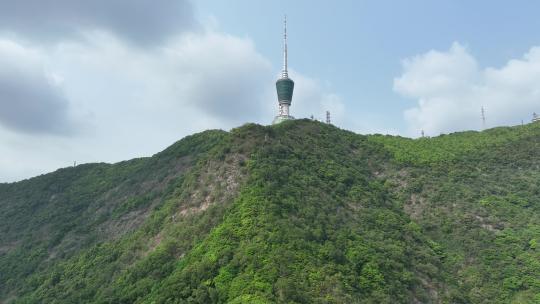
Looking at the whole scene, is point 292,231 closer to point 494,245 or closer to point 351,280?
point 351,280

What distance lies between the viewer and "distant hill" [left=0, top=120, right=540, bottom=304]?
46.0 metres

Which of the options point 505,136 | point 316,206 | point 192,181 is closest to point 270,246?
point 316,206

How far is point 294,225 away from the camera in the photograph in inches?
2002

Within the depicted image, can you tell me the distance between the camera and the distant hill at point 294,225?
46.0 meters

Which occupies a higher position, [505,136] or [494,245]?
[505,136]

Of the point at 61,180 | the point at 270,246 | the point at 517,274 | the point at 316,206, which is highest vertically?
the point at 61,180

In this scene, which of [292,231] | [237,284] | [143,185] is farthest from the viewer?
[143,185]

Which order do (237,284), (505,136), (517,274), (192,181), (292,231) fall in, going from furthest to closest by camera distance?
(505,136), (192,181), (517,274), (292,231), (237,284)

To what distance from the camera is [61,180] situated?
9819 centimetres

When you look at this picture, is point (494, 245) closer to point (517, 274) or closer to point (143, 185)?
point (517, 274)

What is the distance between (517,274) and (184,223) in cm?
3686

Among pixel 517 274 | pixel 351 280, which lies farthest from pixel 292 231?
pixel 517 274

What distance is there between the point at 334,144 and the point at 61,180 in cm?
5433

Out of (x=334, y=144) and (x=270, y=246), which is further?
(x=334, y=144)
